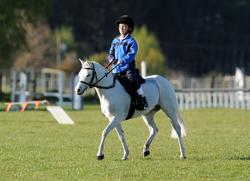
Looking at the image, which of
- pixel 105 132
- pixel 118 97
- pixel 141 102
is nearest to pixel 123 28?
pixel 118 97

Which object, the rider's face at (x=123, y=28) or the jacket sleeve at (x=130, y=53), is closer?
the jacket sleeve at (x=130, y=53)

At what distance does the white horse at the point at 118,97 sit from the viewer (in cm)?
1550

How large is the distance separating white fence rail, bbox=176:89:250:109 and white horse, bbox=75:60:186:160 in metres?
23.1

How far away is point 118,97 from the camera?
624 inches

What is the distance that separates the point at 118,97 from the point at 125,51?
90 cm

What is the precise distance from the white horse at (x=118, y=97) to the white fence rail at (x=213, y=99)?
2314 centimetres

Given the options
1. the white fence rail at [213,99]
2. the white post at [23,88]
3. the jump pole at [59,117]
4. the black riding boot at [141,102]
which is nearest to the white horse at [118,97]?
the black riding boot at [141,102]

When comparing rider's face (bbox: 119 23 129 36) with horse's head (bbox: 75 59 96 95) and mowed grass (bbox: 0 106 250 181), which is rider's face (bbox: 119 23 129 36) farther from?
mowed grass (bbox: 0 106 250 181)

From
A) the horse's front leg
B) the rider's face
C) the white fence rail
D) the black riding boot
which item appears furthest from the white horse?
the white fence rail

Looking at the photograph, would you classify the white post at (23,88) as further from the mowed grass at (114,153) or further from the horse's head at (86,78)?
the horse's head at (86,78)

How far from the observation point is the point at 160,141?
2020 centimetres

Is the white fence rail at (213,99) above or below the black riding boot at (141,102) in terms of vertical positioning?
above

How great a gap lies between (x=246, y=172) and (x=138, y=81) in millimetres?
3322

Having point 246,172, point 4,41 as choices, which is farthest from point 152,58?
point 246,172
